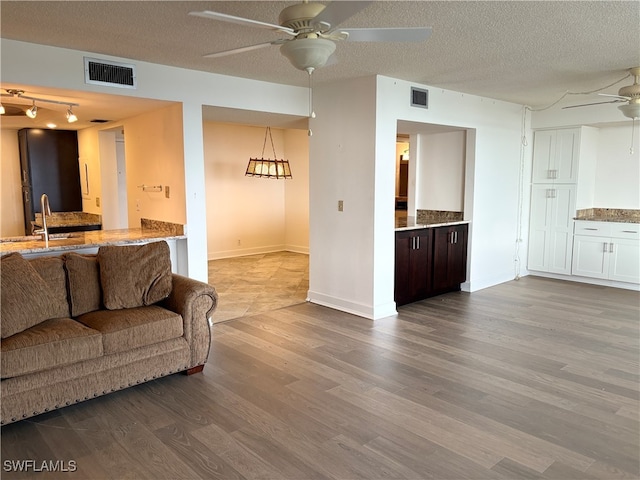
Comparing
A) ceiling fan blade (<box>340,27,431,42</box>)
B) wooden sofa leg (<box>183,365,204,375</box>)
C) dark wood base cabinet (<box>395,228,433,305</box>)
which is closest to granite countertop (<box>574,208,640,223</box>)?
dark wood base cabinet (<box>395,228,433,305</box>)

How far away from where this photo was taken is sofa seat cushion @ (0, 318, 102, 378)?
104 inches

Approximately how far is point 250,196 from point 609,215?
583cm

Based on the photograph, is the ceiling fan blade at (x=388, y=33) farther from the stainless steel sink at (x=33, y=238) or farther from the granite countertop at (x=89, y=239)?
the stainless steel sink at (x=33, y=238)

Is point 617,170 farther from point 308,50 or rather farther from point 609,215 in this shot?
point 308,50

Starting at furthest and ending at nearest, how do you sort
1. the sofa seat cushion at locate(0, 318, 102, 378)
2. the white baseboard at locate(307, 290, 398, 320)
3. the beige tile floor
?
the beige tile floor, the white baseboard at locate(307, 290, 398, 320), the sofa seat cushion at locate(0, 318, 102, 378)

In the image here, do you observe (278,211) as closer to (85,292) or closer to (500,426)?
(85,292)

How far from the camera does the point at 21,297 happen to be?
2938 millimetres

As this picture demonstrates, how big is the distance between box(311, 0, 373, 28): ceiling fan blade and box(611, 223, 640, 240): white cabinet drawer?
5.51m

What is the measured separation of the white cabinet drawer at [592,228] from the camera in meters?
6.21

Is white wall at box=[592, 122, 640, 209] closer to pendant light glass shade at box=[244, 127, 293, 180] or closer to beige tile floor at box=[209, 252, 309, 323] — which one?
beige tile floor at box=[209, 252, 309, 323]

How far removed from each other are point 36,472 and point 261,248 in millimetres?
6782

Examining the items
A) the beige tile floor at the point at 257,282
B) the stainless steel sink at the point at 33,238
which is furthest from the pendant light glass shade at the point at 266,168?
the stainless steel sink at the point at 33,238

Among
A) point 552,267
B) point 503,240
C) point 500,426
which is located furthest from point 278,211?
point 500,426

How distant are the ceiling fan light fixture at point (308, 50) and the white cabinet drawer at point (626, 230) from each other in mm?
5440
